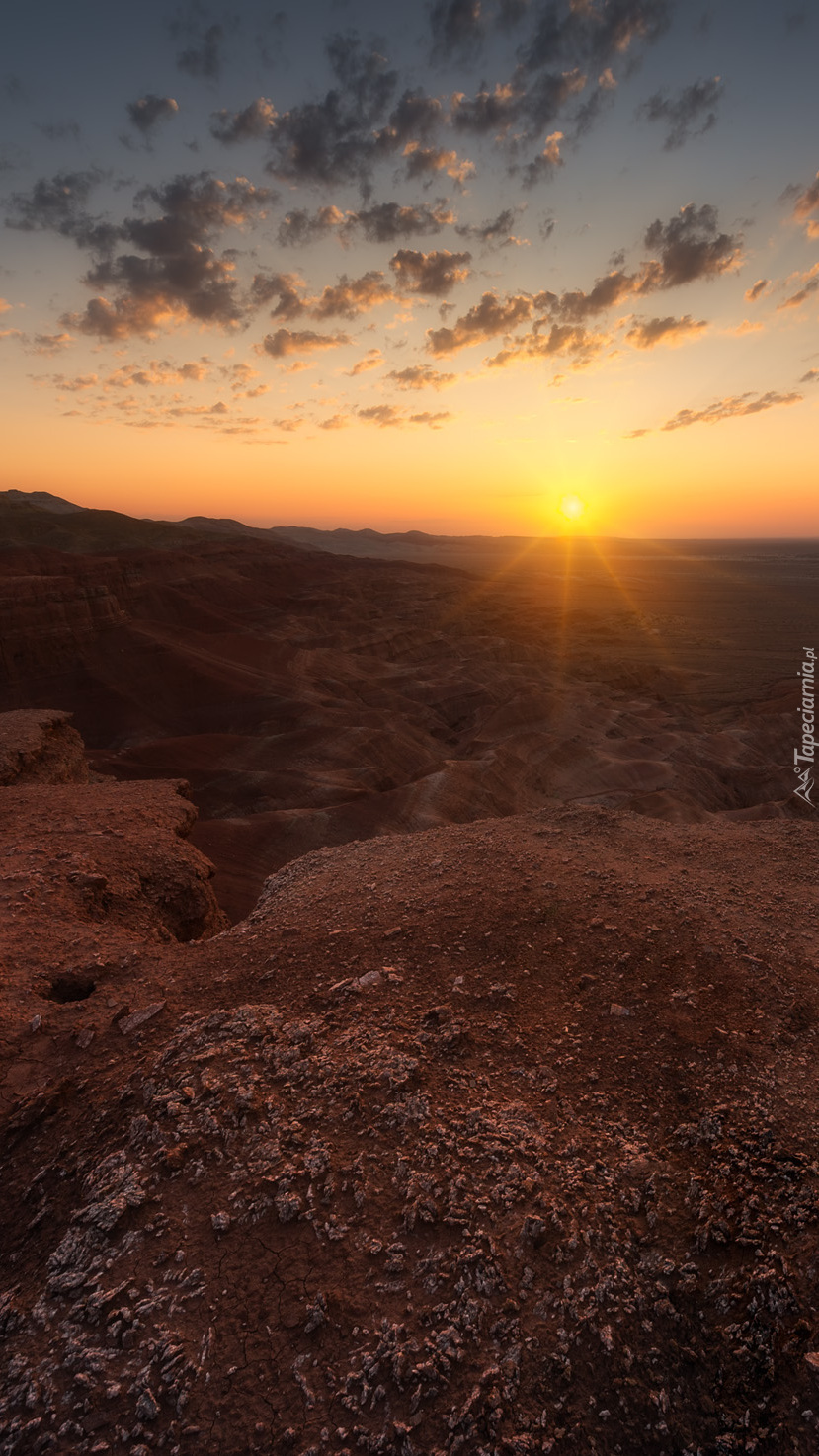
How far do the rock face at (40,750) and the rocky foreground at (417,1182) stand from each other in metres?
6.97

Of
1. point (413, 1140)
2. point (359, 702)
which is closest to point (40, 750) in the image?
point (413, 1140)

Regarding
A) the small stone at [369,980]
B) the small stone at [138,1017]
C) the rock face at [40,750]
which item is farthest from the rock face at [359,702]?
the small stone at [369,980]

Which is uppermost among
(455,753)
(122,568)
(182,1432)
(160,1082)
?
(122,568)

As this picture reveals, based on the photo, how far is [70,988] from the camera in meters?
6.00

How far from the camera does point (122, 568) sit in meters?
40.7

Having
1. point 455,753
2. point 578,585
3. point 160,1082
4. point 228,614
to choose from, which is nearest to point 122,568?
point 228,614

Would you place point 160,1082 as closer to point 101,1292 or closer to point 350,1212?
point 101,1292

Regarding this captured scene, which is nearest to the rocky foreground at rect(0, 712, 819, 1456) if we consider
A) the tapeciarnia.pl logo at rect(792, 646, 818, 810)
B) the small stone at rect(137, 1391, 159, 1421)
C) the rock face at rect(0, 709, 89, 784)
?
the small stone at rect(137, 1391, 159, 1421)

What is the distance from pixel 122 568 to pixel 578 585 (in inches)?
2505

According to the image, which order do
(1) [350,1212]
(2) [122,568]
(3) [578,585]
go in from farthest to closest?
(3) [578,585] → (2) [122,568] → (1) [350,1212]

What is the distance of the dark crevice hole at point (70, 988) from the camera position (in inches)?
233

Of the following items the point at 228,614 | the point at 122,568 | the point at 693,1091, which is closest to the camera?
the point at 693,1091

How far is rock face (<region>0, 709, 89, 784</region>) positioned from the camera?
13008 mm

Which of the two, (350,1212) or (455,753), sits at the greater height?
(350,1212)
